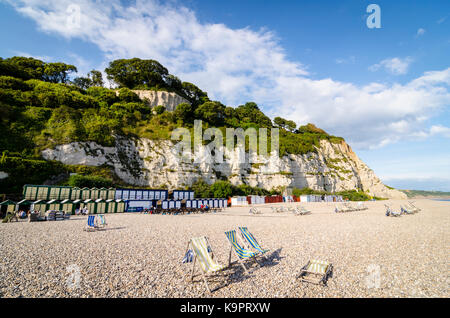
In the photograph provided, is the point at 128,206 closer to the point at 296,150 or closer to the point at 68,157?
the point at 68,157

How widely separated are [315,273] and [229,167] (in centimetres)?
4595

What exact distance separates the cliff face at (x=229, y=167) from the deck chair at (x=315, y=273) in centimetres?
3859

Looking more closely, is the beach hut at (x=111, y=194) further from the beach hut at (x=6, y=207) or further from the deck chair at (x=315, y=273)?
the deck chair at (x=315, y=273)

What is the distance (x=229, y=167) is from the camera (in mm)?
51906

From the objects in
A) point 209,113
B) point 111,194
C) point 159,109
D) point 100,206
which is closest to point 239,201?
point 111,194

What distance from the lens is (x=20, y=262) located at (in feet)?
23.3

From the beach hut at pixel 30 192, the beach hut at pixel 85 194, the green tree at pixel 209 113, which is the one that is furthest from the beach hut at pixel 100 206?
the green tree at pixel 209 113

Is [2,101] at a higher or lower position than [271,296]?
higher

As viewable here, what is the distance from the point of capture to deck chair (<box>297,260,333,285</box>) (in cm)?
575

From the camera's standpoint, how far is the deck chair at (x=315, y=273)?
5.75 meters

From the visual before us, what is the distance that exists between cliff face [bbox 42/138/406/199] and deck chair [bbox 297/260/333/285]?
127 feet
